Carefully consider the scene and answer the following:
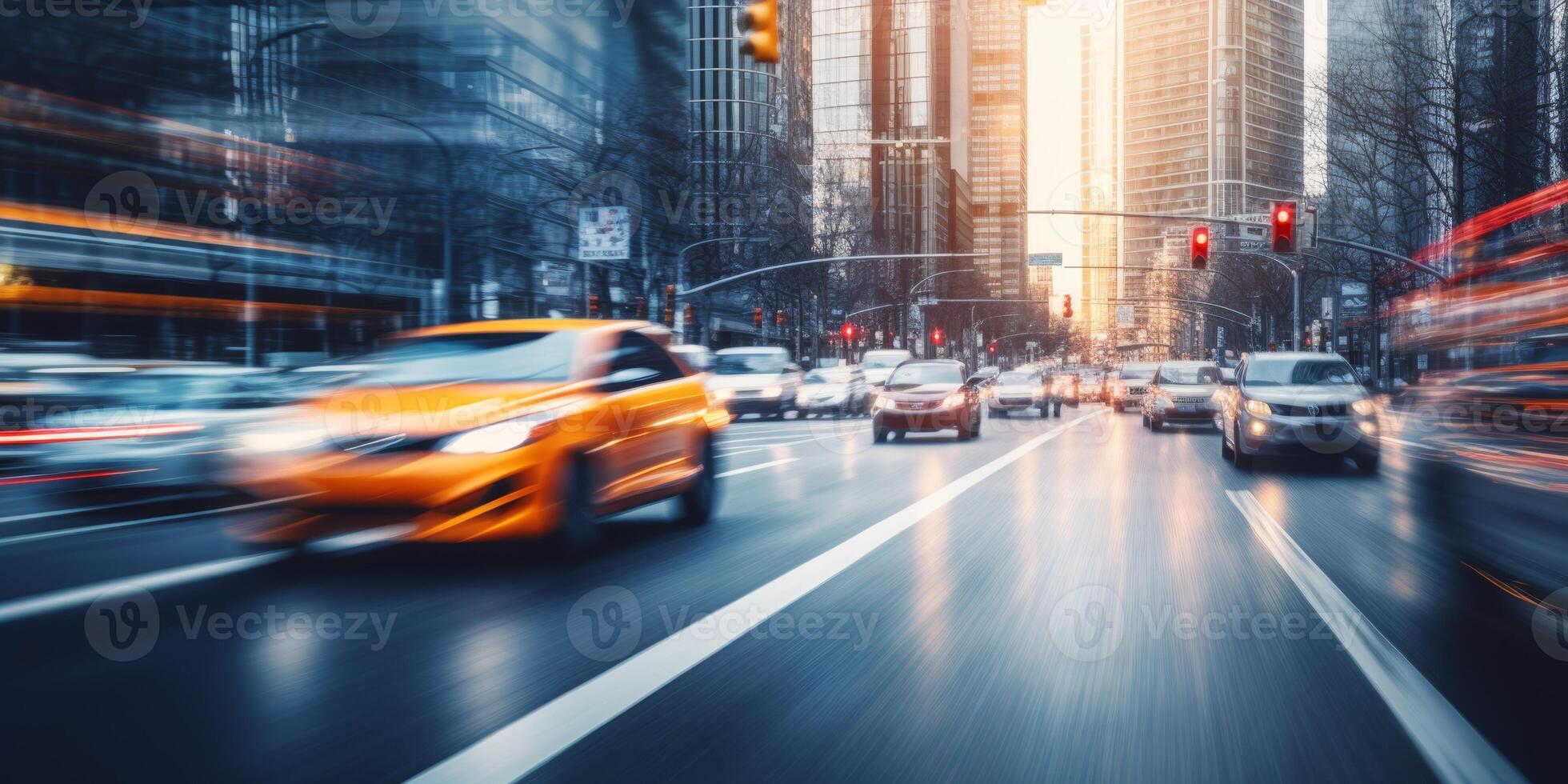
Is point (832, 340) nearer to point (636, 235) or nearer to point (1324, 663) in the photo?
point (636, 235)

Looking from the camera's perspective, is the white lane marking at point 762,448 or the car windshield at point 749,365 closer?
the white lane marking at point 762,448

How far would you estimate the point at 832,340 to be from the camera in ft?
268

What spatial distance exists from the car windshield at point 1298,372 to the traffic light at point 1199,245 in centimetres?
1562

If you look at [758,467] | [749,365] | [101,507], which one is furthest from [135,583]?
[749,365]

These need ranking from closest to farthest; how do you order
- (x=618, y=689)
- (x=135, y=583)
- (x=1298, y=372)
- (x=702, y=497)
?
(x=618, y=689) → (x=135, y=583) → (x=702, y=497) → (x=1298, y=372)

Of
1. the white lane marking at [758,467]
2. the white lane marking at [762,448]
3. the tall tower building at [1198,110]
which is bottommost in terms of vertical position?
the white lane marking at [762,448]

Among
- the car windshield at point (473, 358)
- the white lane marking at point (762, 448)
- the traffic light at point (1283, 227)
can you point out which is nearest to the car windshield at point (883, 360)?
the traffic light at point (1283, 227)

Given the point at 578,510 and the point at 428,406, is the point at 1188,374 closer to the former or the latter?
the point at 578,510

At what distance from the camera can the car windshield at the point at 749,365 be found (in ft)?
115

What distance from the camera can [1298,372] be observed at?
17281 mm

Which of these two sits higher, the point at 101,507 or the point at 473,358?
the point at 473,358

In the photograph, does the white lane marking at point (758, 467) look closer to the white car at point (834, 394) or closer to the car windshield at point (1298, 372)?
the car windshield at point (1298, 372)

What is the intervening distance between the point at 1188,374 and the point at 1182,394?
4.08 feet

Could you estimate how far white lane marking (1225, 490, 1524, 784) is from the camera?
12.9ft
